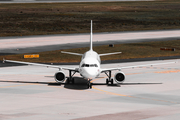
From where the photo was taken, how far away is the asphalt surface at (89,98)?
30.4m

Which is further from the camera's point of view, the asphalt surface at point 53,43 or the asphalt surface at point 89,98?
the asphalt surface at point 53,43

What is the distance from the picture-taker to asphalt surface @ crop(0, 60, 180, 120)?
30.4 metres

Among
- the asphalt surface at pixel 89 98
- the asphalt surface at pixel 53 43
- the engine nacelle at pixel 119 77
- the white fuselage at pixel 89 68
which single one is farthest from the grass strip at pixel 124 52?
the white fuselage at pixel 89 68

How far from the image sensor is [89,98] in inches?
1470

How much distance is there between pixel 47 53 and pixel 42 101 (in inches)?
1604

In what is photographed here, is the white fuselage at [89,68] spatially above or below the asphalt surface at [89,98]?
above

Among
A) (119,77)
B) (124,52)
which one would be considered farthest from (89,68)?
(124,52)

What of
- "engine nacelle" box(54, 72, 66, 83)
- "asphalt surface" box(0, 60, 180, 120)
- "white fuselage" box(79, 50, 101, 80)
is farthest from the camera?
"engine nacelle" box(54, 72, 66, 83)

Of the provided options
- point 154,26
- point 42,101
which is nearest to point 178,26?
point 154,26

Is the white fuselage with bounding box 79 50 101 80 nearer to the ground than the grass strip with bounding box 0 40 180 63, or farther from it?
nearer to the ground

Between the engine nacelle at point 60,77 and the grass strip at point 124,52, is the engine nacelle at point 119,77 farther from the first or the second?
the grass strip at point 124,52

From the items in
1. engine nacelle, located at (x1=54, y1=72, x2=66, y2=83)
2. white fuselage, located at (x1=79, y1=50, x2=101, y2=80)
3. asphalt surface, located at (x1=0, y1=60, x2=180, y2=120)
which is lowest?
asphalt surface, located at (x1=0, y1=60, x2=180, y2=120)

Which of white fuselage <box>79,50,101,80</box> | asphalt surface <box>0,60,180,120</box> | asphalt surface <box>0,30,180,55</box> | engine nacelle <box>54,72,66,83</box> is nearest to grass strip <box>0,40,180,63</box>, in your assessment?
asphalt surface <box>0,30,180,55</box>

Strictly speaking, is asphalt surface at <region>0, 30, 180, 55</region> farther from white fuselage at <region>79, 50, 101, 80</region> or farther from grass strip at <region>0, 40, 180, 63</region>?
white fuselage at <region>79, 50, 101, 80</region>
